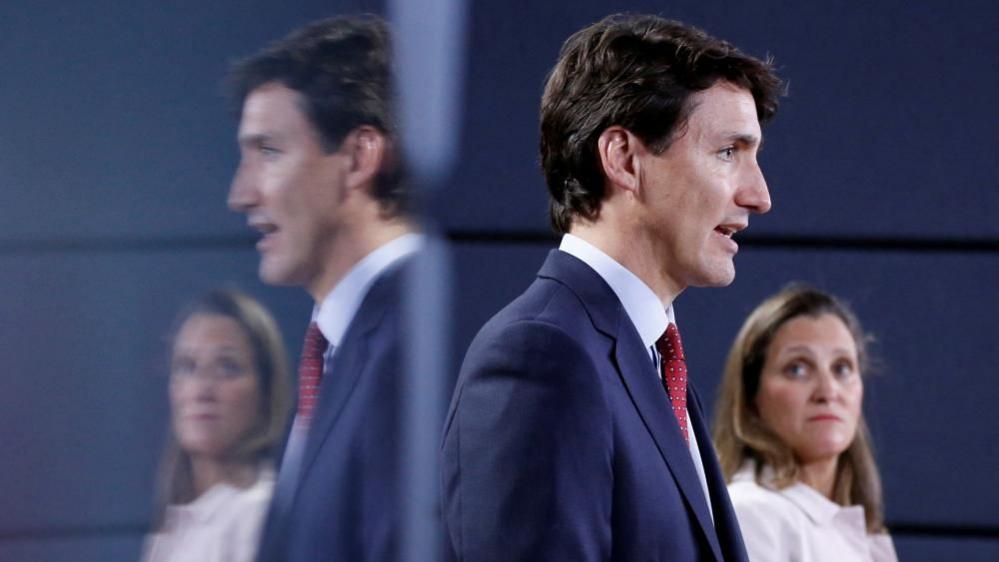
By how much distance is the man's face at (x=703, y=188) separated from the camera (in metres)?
0.57

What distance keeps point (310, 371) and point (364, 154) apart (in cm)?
3

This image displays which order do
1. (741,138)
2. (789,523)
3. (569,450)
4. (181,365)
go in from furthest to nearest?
1. (789,523)
2. (741,138)
3. (569,450)
4. (181,365)

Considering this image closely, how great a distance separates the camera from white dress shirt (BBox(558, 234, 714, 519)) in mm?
560

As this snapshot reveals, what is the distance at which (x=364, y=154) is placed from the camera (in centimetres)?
16

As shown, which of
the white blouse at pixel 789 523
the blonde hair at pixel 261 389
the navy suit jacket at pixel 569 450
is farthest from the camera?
the white blouse at pixel 789 523

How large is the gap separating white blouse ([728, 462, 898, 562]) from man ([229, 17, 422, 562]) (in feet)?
2.18

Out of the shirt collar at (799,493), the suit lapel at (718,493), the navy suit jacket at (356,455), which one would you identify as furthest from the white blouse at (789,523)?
the navy suit jacket at (356,455)

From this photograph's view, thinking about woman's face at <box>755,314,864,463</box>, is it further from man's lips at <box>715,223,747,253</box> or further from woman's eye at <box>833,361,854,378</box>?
man's lips at <box>715,223,747,253</box>

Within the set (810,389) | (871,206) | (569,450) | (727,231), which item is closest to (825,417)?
(810,389)

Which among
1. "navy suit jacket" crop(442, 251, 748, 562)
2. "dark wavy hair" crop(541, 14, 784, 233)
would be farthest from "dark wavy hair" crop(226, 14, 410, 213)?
"dark wavy hair" crop(541, 14, 784, 233)

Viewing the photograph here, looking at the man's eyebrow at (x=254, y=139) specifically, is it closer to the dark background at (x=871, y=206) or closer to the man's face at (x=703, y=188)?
the man's face at (x=703, y=188)

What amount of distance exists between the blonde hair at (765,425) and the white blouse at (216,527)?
71 cm

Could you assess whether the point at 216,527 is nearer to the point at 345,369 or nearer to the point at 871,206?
the point at 345,369

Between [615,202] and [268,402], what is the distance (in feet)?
1.51
